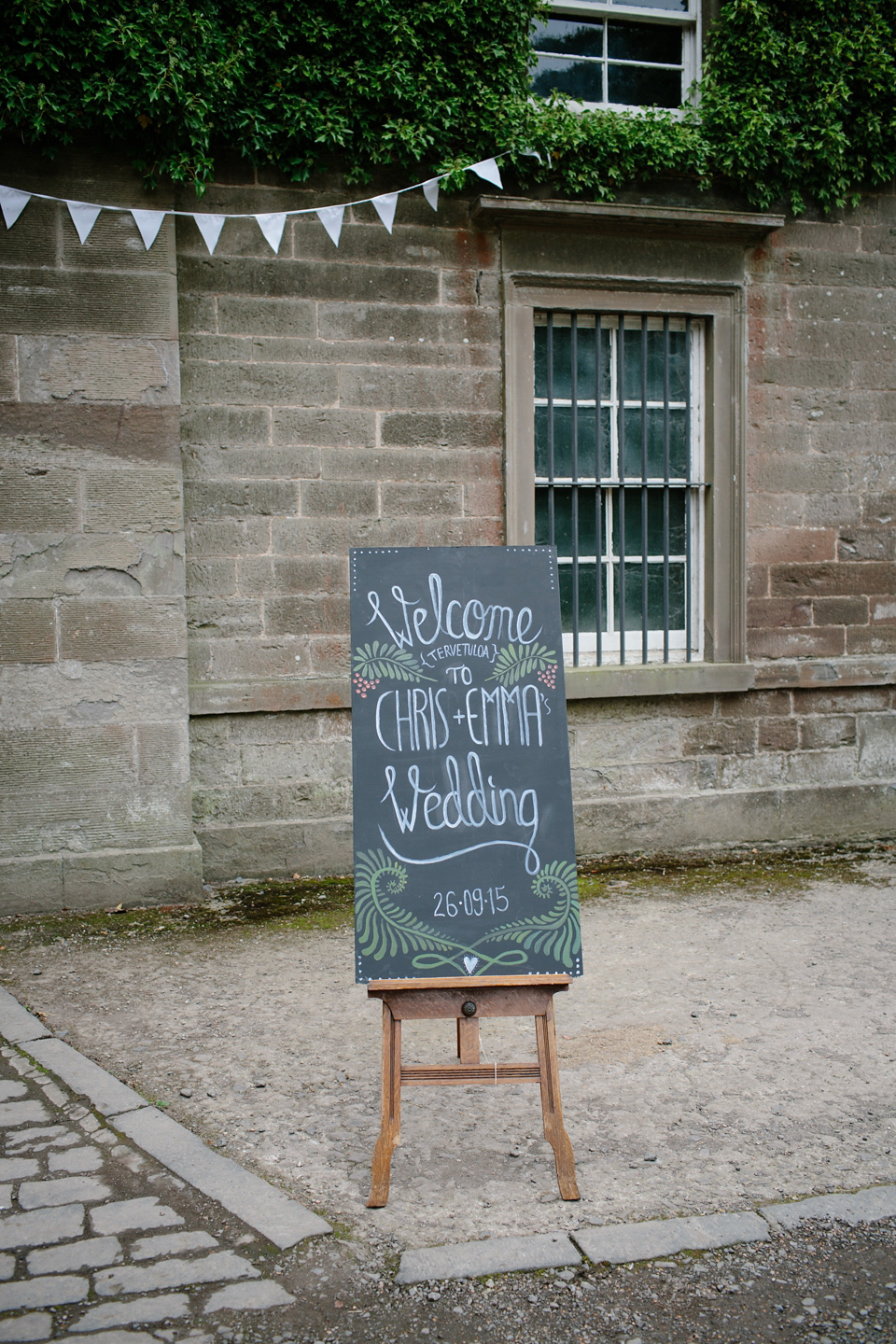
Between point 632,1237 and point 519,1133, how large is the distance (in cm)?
64

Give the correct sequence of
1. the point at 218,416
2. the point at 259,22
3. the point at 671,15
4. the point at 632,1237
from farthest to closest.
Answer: the point at 671,15 < the point at 218,416 < the point at 259,22 < the point at 632,1237

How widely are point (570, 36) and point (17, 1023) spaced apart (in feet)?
20.8

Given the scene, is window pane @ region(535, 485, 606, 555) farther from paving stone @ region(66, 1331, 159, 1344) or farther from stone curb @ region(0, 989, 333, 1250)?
paving stone @ region(66, 1331, 159, 1344)

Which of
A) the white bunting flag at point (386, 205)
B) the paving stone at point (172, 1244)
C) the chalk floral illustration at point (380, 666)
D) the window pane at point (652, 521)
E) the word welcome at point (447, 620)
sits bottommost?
the paving stone at point (172, 1244)

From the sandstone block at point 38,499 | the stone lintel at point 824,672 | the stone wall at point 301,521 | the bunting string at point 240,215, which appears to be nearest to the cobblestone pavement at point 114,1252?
the stone wall at point 301,521

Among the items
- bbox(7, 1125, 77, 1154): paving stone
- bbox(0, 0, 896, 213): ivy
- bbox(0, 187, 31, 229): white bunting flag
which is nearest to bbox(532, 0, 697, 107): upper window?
bbox(0, 0, 896, 213): ivy

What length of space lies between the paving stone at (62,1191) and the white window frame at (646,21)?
621cm

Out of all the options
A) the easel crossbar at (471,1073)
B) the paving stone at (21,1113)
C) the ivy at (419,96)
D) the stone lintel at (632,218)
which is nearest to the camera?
the easel crossbar at (471,1073)

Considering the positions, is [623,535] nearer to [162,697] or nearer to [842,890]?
[842,890]

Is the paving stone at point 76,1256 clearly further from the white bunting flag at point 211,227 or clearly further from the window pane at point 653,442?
the window pane at point 653,442

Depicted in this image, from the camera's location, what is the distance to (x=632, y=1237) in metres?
2.64

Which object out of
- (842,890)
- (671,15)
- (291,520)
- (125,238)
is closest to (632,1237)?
(842,890)

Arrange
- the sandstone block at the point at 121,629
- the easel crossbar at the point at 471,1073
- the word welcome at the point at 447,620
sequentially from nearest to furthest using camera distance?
the easel crossbar at the point at 471,1073 < the word welcome at the point at 447,620 < the sandstone block at the point at 121,629

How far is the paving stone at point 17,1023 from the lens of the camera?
385 cm
